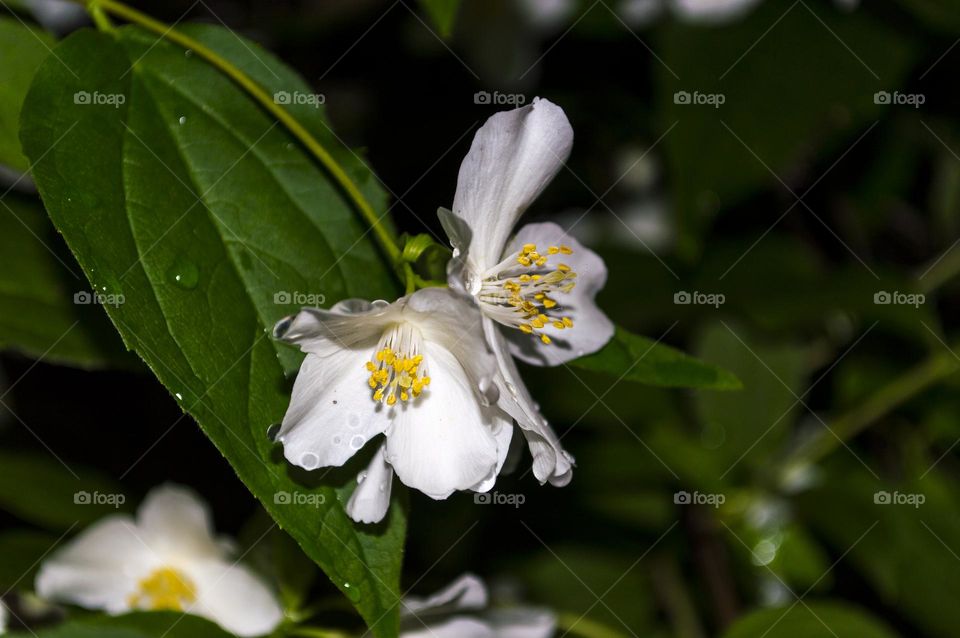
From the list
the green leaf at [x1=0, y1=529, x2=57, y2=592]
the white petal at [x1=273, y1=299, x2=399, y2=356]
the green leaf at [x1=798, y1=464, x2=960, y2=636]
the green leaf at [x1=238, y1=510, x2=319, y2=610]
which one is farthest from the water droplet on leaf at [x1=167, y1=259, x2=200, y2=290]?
the green leaf at [x1=798, y1=464, x2=960, y2=636]

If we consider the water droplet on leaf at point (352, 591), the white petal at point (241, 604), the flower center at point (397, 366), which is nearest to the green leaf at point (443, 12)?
the flower center at point (397, 366)

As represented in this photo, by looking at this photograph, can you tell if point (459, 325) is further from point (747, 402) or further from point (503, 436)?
point (747, 402)

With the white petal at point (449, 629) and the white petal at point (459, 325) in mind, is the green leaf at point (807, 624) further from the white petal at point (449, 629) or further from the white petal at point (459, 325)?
the white petal at point (459, 325)

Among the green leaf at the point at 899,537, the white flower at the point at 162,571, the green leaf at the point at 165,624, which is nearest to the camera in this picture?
the green leaf at the point at 165,624

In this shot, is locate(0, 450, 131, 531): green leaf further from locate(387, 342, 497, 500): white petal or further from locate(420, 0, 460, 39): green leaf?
locate(420, 0, 460, 39): green leaf

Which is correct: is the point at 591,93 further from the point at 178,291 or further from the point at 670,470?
the point at 178,291

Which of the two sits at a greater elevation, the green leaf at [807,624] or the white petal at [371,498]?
the white petal at [371,498]
